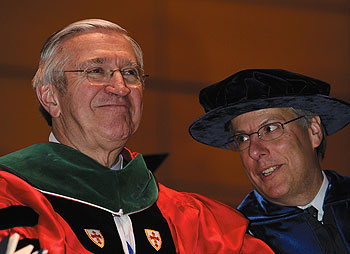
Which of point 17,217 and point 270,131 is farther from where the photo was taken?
point 270,131

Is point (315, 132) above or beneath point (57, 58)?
beneath

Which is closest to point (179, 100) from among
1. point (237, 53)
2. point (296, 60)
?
point (237, 53)

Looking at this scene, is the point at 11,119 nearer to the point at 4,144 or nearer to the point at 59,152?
the point at 4,144

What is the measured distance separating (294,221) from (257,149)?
0.37 metres

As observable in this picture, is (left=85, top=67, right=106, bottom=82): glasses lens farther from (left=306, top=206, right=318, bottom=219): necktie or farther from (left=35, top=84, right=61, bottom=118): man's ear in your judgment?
(left=306, top=206, right=318, bottom=219): necktie

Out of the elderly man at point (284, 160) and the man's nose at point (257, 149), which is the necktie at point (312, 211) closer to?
the elderly man at point (284, 160)

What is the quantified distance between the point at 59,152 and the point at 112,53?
1.55 ft

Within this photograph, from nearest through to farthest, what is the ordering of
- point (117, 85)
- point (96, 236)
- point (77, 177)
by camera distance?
point (96, 236) < point (77, 177) < point (117, 85)

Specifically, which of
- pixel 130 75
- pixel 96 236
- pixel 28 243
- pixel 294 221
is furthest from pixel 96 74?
pixel 294 221

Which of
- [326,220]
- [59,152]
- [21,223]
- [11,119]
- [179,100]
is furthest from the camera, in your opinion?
[179,100]

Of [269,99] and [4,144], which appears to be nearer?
[269,99]

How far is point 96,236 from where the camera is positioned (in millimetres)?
2256

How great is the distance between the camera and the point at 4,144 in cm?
470

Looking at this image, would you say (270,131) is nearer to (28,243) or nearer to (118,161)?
(118,161)
